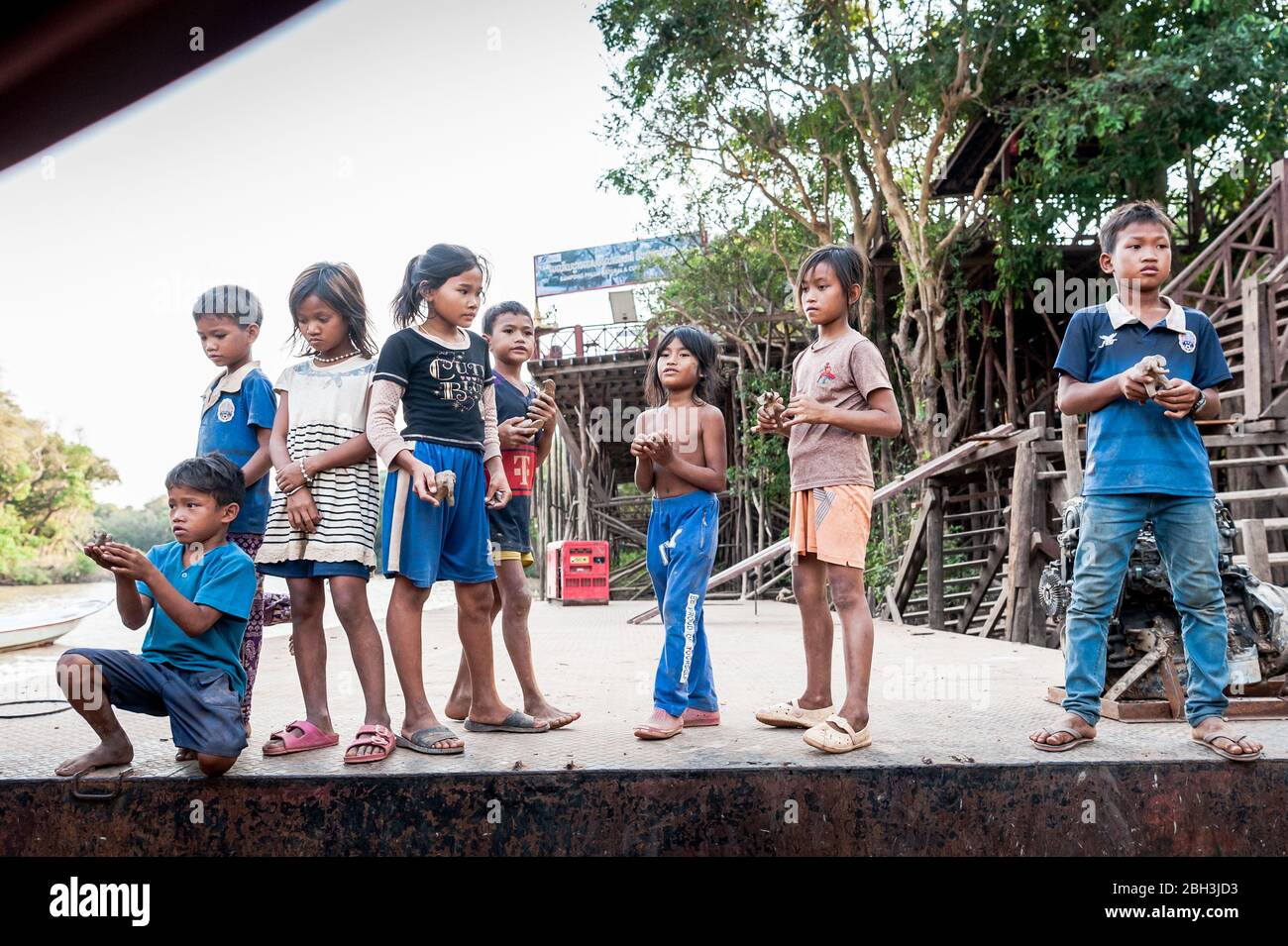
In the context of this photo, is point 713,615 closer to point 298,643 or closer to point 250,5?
point 298,643

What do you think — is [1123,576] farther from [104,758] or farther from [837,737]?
[104,758]

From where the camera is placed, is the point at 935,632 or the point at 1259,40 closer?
the point at 935,632

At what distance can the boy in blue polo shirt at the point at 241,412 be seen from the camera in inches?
118

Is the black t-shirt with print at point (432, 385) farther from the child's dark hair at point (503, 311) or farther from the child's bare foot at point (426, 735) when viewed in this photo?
the child's bare foot at point (426, 735)

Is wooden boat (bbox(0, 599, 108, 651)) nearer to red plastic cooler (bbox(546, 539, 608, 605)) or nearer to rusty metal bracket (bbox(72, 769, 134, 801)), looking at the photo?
red plastic cooler (bbox(546, 539, 608, 605))

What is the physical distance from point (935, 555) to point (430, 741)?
21.4 ft

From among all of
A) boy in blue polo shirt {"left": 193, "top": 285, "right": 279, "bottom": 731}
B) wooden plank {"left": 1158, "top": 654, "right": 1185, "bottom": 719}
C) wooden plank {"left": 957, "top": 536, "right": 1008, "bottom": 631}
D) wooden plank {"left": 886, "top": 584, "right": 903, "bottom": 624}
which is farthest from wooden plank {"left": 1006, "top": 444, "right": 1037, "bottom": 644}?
boy in blue polo shirt {"left": 193, "top": 285, "right": 279, "bottom": 731}

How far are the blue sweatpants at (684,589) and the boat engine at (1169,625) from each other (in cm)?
115

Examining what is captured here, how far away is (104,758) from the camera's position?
2.32 m

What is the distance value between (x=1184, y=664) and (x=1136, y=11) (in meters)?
10.1

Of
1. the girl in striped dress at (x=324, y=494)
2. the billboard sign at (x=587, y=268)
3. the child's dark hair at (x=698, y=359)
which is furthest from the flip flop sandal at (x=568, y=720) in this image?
the billboard sign at (x=587, y=268)
